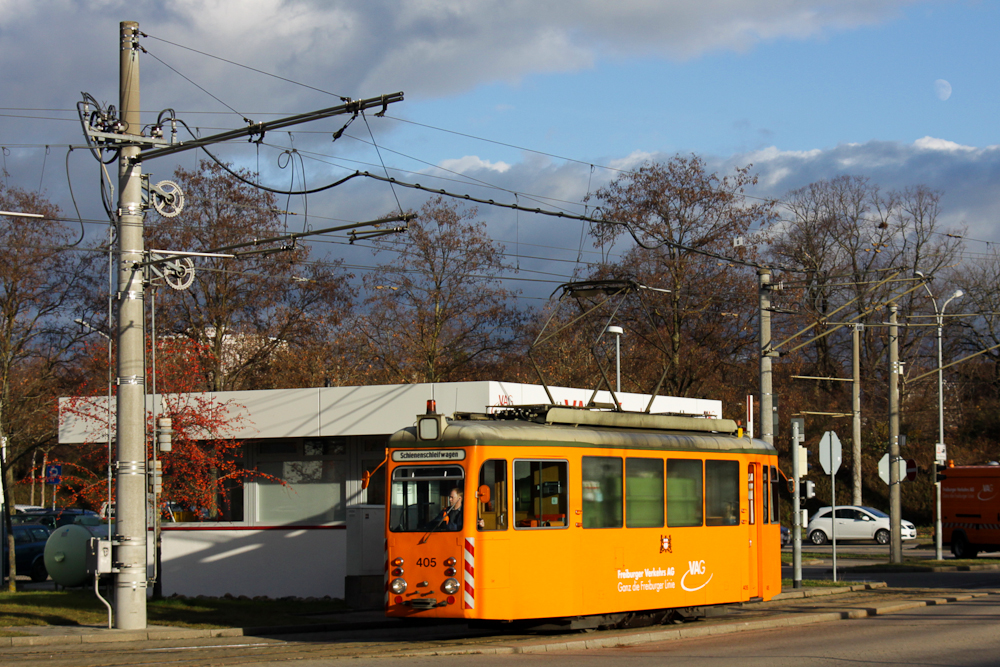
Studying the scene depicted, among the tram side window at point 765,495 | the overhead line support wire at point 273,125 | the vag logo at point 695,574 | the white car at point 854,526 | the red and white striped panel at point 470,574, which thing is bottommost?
the white car at point 854,526

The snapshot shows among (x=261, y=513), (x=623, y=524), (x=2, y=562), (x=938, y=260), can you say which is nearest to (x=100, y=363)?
(x=2, y=562)

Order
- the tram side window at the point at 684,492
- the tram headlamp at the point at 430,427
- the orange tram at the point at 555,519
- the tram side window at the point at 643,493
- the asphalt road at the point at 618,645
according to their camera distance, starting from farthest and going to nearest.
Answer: the tram side window at the point at 684,492 → the tram side window at the point at 643,493 → the tram headlamp at the point at 430,427 → the orange tram at the point at 555,519 → the asphalt road at the point at 618,645

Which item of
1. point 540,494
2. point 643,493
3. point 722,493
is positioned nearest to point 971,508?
point 722,493

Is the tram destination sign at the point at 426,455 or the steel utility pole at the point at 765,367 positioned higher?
the steel utility pole at the point at 765,367

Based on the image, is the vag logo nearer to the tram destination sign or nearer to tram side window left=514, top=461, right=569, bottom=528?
tram side window left=514, top=461, right=569, bottom=528

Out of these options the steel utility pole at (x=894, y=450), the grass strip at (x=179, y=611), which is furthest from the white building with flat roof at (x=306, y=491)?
the steel utility pole at (x=894, y=450)

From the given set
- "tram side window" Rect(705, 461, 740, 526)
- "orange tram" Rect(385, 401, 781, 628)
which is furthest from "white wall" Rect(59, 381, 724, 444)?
"orange tram" Rect(385, 401, 781, 628)

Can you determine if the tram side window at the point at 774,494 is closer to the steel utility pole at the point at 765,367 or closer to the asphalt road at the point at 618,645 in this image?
the asphalt road at the point at 618,645

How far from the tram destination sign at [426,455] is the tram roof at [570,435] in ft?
0.28

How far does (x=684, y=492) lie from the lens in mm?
→ 15031

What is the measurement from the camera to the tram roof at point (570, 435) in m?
12.9

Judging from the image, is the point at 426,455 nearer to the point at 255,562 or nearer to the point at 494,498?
the point at 494,498

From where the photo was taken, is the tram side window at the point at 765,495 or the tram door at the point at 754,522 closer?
the tram door at the point at 754,522

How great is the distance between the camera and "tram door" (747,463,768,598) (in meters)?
16.3
